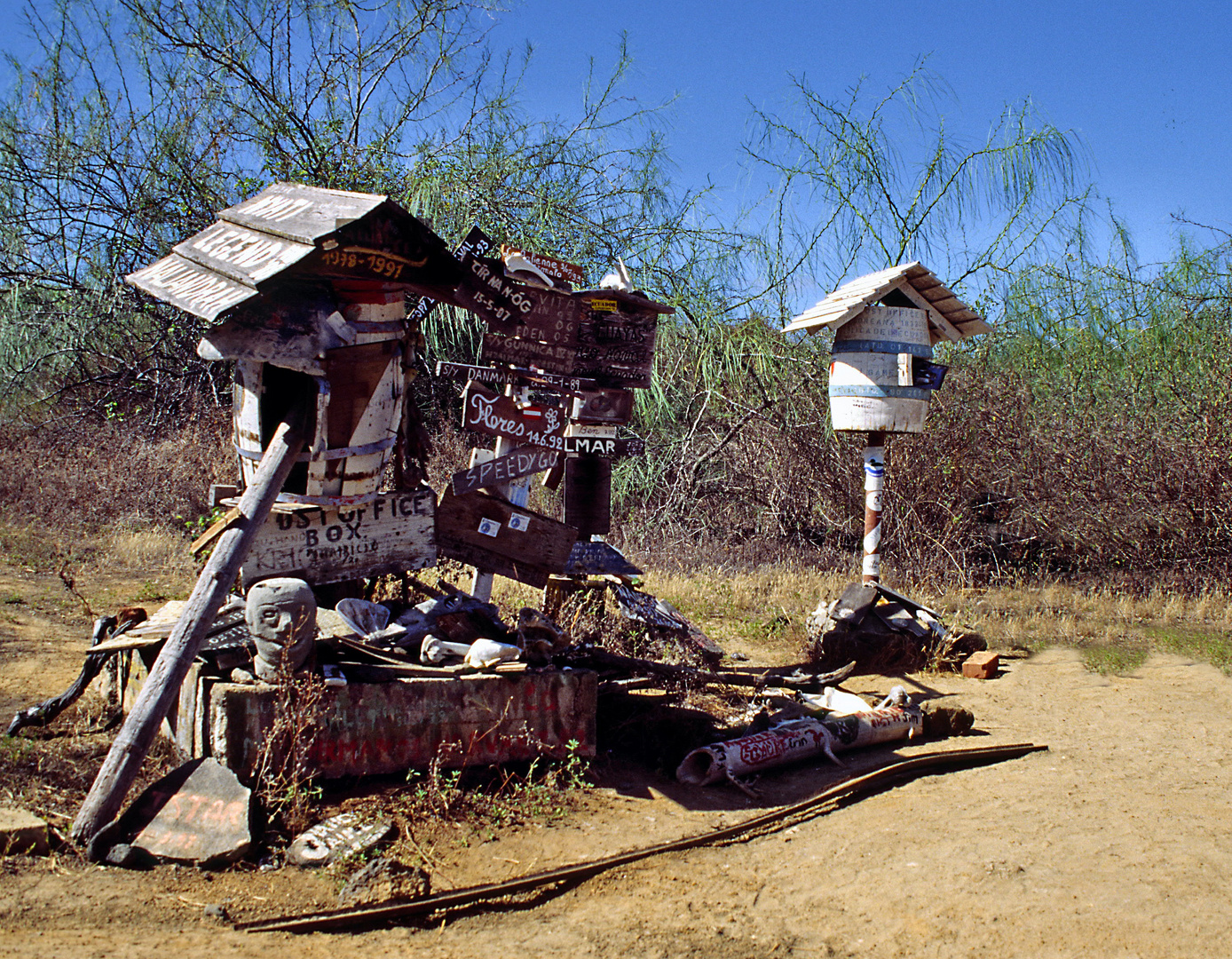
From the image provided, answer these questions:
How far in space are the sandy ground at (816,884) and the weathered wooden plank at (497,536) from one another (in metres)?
1.29

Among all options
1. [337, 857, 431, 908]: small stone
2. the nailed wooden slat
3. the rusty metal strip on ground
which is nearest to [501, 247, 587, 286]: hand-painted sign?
the nailed wooden slat

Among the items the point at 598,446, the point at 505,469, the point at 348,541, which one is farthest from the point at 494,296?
the point at 348,541

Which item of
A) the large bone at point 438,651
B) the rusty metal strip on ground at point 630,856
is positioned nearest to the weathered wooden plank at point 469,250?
the large bone at point 438,651

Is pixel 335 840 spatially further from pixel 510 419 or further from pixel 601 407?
pixel 601 407

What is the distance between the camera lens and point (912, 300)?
24.4ft

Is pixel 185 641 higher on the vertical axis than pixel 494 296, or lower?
lower

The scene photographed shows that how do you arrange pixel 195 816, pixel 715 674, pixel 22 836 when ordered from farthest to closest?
pixel 715 674
pixel 195 816
pixel 22 836

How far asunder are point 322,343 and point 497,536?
1.55 meters

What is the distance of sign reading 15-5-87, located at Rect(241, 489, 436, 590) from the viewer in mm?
4613

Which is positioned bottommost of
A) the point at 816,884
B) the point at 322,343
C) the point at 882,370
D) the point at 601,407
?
the point at 816,884

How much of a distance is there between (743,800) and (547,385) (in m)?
2.57

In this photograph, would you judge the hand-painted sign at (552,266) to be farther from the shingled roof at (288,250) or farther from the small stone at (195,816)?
the small stone at (195,816)

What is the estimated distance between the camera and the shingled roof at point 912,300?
719cm

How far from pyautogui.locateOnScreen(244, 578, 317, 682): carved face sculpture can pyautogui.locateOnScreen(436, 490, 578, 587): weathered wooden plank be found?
143 centimetres
